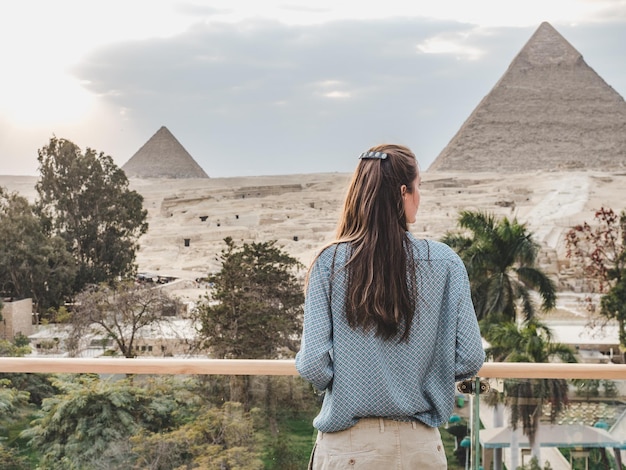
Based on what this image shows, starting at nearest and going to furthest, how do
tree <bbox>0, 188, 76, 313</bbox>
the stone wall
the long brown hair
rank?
the long brown hair < the stone wall < tree <bbox>0, 188, 76, 313</bbox>

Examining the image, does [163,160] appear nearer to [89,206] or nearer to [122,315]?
[89,206]

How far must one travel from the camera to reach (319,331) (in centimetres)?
122

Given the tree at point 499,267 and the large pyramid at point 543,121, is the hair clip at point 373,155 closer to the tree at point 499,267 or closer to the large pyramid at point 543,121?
the tree at point 499,267

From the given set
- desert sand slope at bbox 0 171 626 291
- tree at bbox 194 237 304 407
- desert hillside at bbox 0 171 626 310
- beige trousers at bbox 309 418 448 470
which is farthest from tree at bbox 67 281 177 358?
desert hillside at bbox 0 171 626 310

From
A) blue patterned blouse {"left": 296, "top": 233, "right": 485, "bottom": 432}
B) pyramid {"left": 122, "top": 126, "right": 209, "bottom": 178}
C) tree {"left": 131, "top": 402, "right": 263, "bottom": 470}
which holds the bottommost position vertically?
tree {"left": 131, "top": 402, "right": 263, "bottom": 470}

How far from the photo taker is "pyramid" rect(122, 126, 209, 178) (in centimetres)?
10244

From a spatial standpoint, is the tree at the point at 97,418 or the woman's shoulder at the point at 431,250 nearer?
the woman's shoulder at the point at 431,250

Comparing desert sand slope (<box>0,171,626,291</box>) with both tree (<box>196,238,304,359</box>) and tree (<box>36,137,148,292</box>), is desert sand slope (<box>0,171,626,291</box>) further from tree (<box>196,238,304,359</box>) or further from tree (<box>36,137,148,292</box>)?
tree (<box>196,238,304,359</box>)

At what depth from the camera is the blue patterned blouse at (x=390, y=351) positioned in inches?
47.6

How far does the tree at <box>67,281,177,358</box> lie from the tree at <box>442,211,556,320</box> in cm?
754

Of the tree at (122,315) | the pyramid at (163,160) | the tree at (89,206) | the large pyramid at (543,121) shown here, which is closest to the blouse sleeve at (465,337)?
the tree at (122,315)

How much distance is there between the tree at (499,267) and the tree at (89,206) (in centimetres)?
1654

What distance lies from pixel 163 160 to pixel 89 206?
245 ft

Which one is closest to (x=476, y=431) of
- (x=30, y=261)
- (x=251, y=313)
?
(x=251, y=313)
